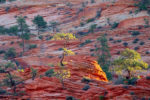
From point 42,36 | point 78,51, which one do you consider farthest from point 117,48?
point 42,36

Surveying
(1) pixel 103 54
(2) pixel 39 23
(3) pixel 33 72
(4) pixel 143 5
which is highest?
(4) pixel 143 5

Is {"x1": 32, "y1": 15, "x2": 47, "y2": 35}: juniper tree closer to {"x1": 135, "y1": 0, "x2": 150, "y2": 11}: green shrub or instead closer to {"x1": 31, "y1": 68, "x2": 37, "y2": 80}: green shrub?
{"x1": 135, "y1": 0, "x2": 150, "y2": 11}: green shrub

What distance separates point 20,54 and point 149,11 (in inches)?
927

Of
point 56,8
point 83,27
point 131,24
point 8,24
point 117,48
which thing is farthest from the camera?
point 56,8

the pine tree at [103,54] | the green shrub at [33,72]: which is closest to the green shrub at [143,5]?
the pine tree at [103,54]

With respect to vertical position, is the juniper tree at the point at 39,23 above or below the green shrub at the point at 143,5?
below

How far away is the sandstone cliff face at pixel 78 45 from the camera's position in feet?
62.6

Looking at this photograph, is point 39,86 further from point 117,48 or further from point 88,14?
point 88,14

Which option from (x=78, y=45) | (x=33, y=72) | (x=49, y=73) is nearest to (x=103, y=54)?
(x=78, y=45)

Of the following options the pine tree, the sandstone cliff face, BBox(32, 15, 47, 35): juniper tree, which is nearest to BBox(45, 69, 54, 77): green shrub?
the sandstone cliff face

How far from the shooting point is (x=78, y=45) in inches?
1496

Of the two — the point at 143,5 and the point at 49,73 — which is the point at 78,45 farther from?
the point at 143,5

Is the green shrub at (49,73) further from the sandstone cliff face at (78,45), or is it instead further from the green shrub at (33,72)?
the green shrub at (33,72)

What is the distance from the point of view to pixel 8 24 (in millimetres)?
52094
